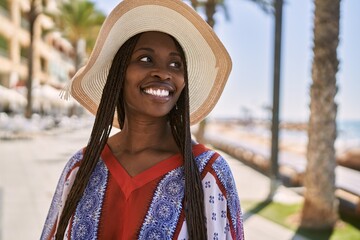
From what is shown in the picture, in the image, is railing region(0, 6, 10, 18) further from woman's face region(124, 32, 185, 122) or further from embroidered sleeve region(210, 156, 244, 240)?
embroidered sleeve region(210, 156, 244, 240)

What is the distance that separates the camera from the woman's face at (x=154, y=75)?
1754mm

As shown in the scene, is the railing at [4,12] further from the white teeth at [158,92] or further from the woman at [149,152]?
the white teeth at [158,92]

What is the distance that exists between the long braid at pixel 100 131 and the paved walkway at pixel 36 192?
442cm

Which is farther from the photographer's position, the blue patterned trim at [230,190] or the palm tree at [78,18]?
the palm tree at [78,18]

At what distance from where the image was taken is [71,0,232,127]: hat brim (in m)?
Answer: 1.82

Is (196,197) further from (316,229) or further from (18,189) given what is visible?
(18,189)

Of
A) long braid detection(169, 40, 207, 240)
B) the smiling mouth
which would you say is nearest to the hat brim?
the smiling mouth

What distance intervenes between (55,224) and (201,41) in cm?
91

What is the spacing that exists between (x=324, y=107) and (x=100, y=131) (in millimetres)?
5815

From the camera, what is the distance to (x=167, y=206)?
1.66 metres

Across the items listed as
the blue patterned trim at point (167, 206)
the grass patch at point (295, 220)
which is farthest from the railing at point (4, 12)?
the blue patterned trim at point (167, 206)

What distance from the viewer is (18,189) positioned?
29.4ft

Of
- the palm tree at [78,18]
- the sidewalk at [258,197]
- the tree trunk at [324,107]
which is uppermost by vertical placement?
the palm tree at [78,18]

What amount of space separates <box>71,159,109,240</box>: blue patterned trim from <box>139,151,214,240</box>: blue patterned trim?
0.20m
